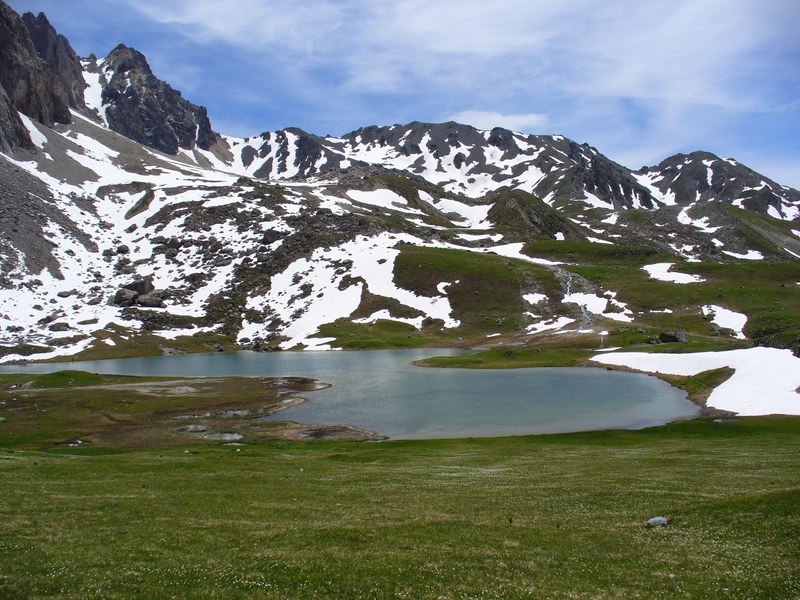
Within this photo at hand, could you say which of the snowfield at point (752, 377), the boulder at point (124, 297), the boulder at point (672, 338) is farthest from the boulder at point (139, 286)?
the snowfield at point (752, 377)

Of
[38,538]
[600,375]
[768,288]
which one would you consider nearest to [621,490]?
[38,538]

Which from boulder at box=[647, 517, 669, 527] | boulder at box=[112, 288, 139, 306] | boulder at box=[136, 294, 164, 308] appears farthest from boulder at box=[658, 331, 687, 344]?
boulder at box=[112, 288, 139, 306]

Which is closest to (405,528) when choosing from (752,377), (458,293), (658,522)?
(658,522)

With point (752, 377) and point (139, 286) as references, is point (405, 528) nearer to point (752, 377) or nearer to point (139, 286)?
point (752, 377)

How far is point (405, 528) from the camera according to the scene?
1902 centimetres

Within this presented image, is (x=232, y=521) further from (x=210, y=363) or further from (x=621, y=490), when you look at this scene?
(x=210, y=363)

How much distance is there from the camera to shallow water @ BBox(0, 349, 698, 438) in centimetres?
5641

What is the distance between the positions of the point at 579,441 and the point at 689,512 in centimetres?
2825

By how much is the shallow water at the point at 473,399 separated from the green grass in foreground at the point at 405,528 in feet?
71.3

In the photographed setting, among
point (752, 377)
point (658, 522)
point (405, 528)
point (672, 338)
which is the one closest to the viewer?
point (658, 522)

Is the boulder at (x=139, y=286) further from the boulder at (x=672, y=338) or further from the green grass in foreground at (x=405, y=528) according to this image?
the green grass in foreground at (x=405, y=528)

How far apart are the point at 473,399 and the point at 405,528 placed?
51.4 metres

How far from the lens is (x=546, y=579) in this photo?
13.8 meters

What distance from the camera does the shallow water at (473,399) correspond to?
185ft
